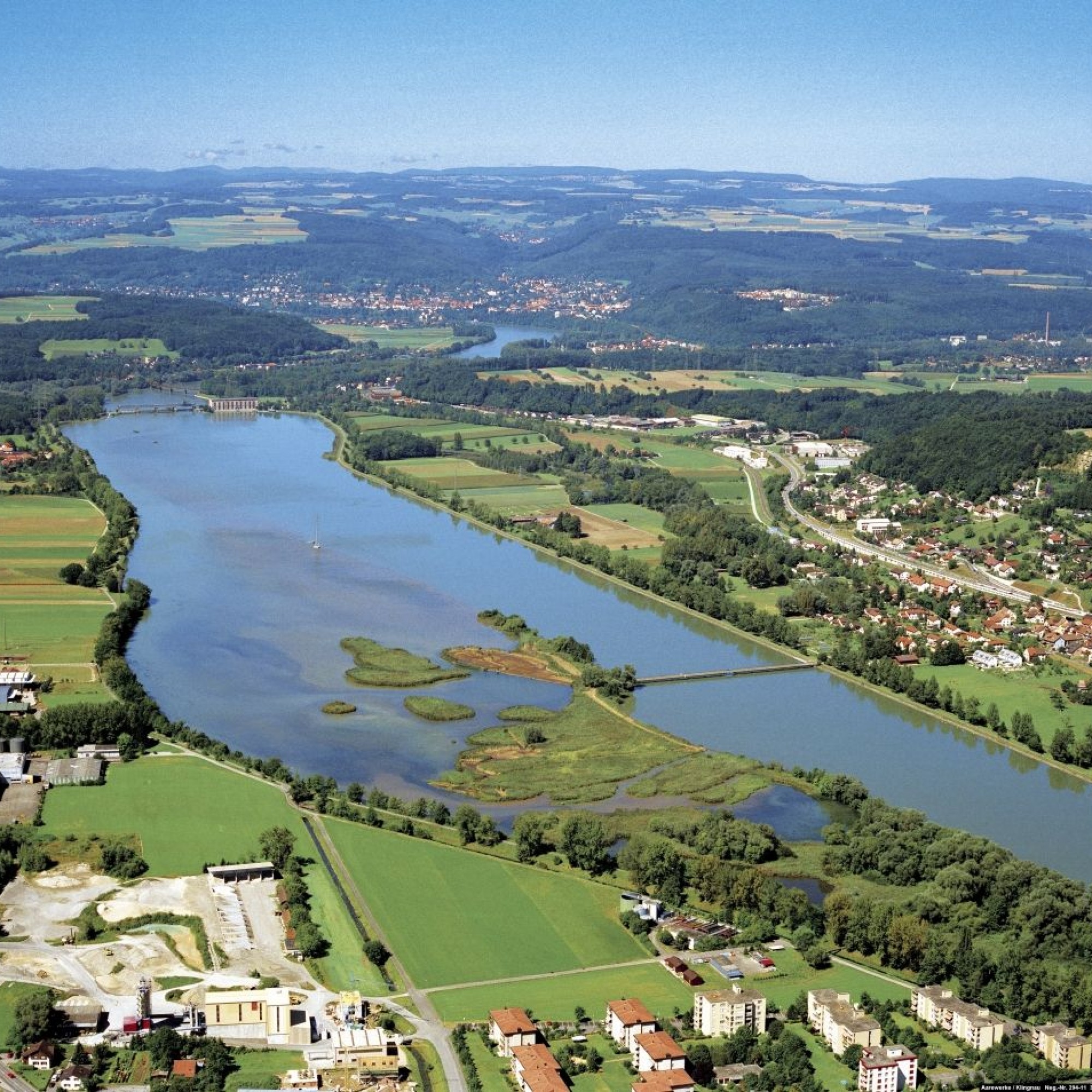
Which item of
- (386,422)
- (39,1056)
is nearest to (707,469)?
(386,422)

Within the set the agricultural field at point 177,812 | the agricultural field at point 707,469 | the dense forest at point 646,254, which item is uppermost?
the dense forest at point 646,254

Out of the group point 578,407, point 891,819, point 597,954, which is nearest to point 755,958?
point 597,954

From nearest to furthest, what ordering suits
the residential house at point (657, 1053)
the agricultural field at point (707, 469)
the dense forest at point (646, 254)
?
the residential house at point (657, 1053) < the agricultural field at point (707, 469) < the dense forest at point (646, 254)

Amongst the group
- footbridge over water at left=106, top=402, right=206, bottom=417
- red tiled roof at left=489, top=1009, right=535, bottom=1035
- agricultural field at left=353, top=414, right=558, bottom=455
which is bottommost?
footbridge over water at left=106, top=402, right=206, bottom=417

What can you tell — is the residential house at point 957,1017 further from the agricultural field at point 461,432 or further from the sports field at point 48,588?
the agricultural field at point 461,432

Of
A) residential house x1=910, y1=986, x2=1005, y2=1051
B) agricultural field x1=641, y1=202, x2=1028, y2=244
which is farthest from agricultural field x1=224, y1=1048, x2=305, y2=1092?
agricultural field x1=641, y1=202, x2=1028, y2=244

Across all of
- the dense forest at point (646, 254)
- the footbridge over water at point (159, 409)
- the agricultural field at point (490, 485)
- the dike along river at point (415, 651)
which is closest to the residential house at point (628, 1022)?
the dike along river at point (415, 651)

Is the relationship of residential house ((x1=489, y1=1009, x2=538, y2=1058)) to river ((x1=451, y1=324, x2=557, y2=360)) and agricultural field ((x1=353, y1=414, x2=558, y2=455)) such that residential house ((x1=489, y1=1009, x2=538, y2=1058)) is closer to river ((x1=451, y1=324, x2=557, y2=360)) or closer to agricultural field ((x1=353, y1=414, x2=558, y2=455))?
agricultural field ((x1=353, y1=414, x2=558, y2=455))

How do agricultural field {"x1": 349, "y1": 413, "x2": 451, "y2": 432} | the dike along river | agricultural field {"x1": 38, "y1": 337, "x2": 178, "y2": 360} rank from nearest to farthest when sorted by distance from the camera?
the dike along river
agricultural field {"x1": 349, "y1": 413, "x2": 451, "y2": 432}
agricultural field {"x1": 38, "y1": 337, "x2": 178, "y2": 360}
